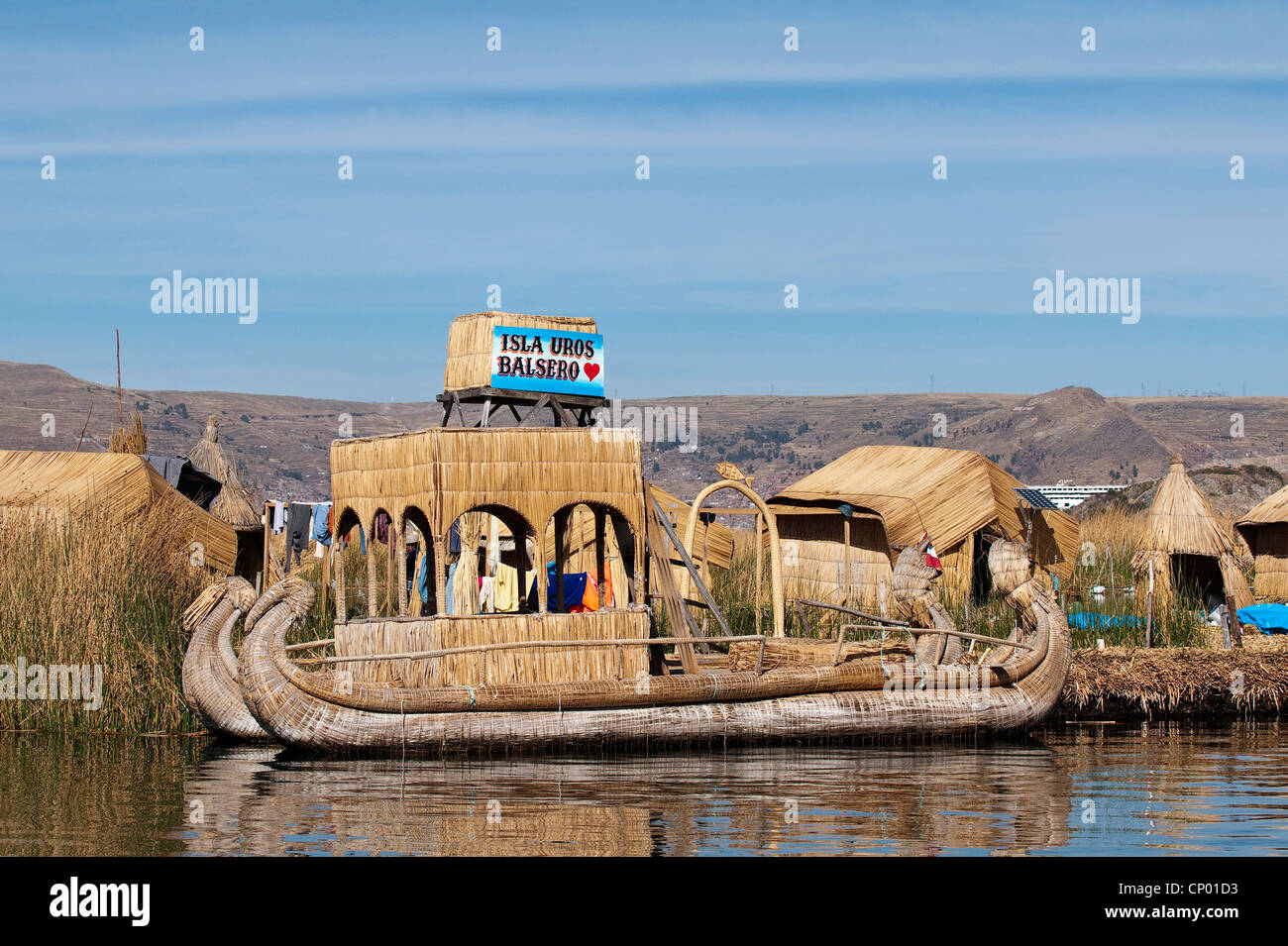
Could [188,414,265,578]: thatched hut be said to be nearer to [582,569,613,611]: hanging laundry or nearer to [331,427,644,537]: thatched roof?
[582,569,613,611]: hanging laundry

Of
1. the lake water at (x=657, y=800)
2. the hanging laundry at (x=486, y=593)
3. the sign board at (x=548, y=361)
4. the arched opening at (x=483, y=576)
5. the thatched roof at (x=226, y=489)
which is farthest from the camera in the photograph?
the thatched roof at (x=226, y=489)

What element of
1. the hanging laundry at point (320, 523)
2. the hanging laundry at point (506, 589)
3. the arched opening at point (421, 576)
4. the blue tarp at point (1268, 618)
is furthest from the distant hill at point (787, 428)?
the blue tarp at point (1268, 618)

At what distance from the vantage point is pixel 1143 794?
1272 centimetres

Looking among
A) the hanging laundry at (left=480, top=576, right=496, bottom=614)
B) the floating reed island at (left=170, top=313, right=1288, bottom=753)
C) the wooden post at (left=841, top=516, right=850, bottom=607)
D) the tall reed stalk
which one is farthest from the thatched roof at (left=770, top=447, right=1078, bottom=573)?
the tall reed stalk

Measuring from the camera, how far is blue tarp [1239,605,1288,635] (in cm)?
2130

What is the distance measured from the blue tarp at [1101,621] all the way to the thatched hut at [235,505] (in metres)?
14.7

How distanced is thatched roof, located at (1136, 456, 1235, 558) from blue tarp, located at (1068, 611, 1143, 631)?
138 cm

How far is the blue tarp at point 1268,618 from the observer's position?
69.9 ft

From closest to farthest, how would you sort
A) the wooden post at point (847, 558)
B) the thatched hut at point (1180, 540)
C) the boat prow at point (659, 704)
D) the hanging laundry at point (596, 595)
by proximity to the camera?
the boat prow at point (659, 704)
the hanging laundry at point (596, 595)
the thatched hut at point (1180, 540)
the wooden post at point (847, 558)

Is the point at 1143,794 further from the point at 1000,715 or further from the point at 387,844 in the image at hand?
the point at 387,844

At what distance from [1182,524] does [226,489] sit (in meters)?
16.4

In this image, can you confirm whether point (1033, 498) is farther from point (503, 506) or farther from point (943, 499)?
point (503, 506)

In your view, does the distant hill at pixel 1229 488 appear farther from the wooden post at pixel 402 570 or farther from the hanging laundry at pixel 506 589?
the wooden post at pixel 402 570
